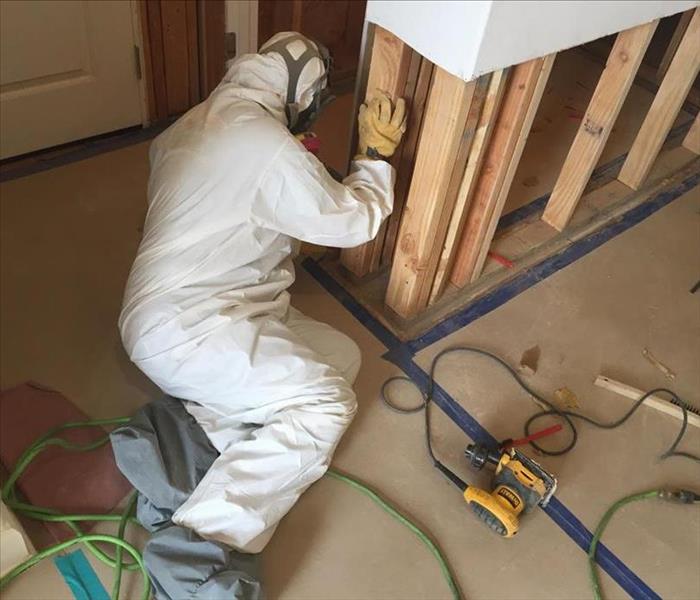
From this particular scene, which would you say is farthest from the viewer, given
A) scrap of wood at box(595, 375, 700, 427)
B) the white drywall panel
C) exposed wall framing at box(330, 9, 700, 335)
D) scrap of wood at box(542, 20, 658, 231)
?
scrap of wood at box(542, 20, 658, 231)

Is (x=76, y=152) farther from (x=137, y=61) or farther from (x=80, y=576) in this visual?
(x=80, y=576)

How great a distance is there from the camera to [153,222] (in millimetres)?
1592

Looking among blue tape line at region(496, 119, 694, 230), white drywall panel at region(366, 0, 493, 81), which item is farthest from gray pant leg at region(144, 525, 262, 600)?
blue tape line at region(496, 119, 694, 230)

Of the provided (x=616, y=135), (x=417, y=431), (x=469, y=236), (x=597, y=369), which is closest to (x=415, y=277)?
(x=469, y=236)

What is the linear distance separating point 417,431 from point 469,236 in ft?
1.96

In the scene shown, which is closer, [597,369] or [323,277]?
[597,369]

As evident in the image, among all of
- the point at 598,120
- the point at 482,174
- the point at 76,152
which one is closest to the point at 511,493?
the point at 482,174

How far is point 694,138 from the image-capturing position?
2822 mm

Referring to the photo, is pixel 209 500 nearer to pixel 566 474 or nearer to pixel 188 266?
pixel 188 266

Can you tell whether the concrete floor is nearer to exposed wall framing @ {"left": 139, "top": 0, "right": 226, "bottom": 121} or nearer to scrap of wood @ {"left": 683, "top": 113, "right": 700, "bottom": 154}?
exposed wall framing @ {"left": 139, "top": 0, "right": 226, "bottom": 121}

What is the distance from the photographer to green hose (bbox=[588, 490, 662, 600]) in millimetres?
1558

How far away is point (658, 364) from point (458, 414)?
0.65m

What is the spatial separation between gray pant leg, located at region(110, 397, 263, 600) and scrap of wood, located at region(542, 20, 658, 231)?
1406 mm

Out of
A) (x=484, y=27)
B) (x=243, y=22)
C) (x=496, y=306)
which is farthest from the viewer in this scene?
(x=243, y=22)
